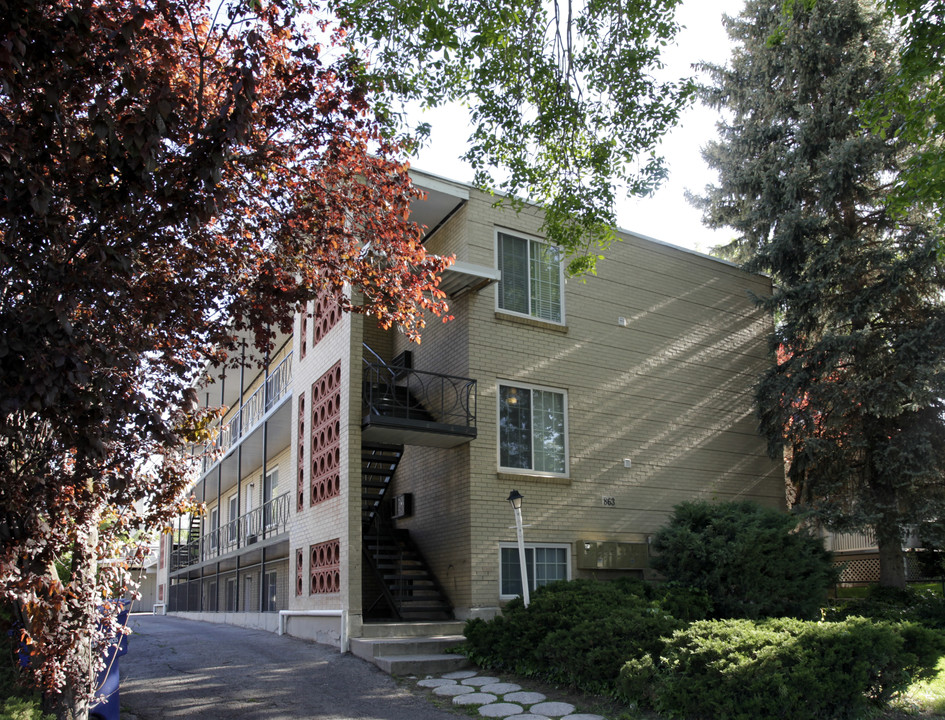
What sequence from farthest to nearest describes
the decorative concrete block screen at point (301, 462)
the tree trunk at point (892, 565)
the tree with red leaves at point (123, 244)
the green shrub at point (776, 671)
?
the decorative concrete block screen at point (301, 462)
the tree trunk at point (892, 565)
the green shrub at point (776, 671)
the tree with red leaves at point (123, 244)

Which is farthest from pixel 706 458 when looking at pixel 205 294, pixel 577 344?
pixel 205 294

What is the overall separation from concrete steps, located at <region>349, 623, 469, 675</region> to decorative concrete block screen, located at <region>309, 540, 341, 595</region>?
4.51 feet

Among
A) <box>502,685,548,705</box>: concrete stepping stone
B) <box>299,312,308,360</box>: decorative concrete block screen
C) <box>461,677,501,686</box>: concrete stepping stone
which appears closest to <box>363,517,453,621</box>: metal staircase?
<box>461,677,501,686</box>: concrete stepping stone

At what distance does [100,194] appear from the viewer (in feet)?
17.7

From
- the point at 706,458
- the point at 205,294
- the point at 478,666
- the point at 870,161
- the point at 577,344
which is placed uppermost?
the point at 870,161

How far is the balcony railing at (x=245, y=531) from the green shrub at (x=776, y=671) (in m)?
10.5

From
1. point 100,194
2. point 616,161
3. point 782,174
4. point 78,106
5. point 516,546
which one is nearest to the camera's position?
point 100,194

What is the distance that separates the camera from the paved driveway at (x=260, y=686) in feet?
27.3

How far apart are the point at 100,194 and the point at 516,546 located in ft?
30.7

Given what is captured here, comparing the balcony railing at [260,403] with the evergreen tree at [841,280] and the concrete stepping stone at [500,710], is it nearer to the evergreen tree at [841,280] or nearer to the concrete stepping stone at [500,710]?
the concrete stepping stone at [500,710]

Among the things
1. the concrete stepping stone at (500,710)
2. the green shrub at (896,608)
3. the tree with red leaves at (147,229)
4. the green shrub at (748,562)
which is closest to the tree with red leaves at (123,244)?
the tree with red leaves at (147,229)

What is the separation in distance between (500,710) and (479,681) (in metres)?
1.51

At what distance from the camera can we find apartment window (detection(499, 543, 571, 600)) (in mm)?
13016

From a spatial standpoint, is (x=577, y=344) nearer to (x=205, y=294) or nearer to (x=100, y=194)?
(x=205, y=294)
